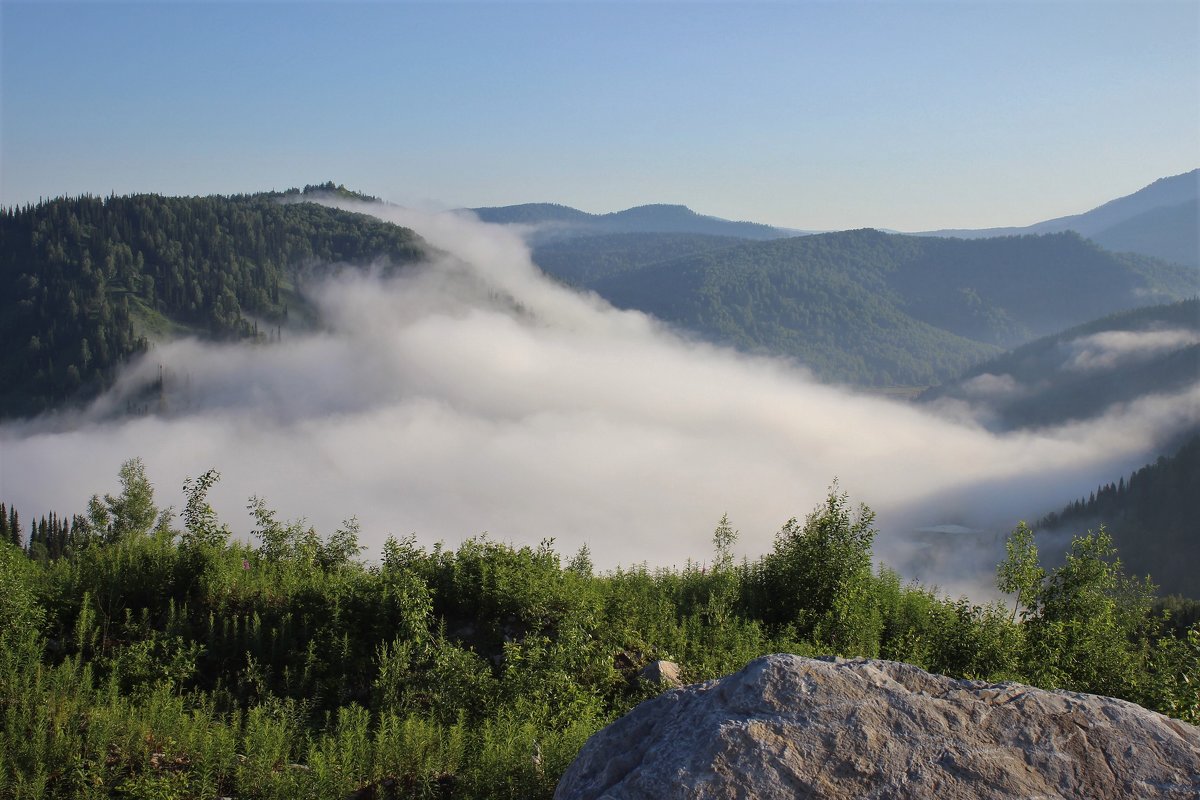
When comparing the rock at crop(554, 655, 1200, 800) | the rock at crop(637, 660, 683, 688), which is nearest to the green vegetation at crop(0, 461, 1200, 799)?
the rock at crop(637, 660, 683, 688)

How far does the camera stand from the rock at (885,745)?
5484 mm

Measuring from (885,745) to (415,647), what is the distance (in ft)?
26.1

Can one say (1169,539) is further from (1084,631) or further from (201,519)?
(201,519)

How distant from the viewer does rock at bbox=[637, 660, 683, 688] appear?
12.1 meters

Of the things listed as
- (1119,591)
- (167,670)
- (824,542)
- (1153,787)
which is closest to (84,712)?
(167,670)

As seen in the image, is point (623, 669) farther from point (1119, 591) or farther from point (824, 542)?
point (1119, 591)

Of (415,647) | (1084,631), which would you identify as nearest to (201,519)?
(415,647)

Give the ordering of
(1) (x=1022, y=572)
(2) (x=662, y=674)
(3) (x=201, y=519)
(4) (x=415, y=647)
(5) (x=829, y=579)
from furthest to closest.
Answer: (3) (x=201, y=519) < (5) (x=829, y=579) < (1) (x=1022, y=572) < (2) (x=662, y=674) < (4) (x=415, y=647)

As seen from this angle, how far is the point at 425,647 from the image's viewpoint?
39.5ft

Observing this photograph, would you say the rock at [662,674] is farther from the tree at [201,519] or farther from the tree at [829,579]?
the tree at [201,519]

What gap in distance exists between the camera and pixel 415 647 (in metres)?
12.2

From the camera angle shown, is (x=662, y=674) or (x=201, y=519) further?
(x=201, y=519)

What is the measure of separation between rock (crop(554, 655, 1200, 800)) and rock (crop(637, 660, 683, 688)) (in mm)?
5929

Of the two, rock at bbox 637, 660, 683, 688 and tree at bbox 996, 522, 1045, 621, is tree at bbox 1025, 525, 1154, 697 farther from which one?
rock at bbox 637, 660, 683, 688
